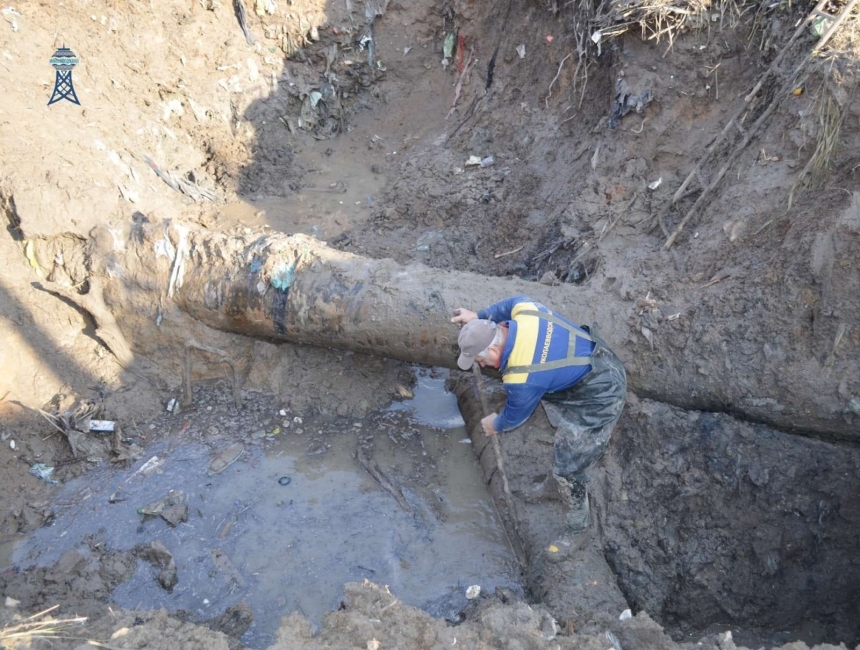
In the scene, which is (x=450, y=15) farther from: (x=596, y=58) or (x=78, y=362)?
(x=78, y=362)

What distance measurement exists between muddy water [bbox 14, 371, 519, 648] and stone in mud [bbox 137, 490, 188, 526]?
0.05 metres

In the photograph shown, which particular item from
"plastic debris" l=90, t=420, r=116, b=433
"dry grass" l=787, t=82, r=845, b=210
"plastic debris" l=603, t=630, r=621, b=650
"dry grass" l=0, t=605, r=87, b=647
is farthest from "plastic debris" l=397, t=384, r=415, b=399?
"dry grass" l=787, t=82, r=845, b=210

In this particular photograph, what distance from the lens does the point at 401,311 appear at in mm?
4184

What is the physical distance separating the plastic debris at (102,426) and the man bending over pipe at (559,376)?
9.23ft

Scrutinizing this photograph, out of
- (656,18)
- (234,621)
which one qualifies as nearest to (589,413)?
(234,621)

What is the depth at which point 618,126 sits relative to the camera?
5051mm

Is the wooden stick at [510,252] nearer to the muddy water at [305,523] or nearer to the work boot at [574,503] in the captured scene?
the muddy water at [305,523]

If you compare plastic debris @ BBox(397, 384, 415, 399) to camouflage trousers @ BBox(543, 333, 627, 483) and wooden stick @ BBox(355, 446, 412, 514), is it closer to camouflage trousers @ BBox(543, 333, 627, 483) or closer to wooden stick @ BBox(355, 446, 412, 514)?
wooden stick @ BBox(355, 446, 412, 514)

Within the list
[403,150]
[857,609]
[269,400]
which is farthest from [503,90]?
[857,609]

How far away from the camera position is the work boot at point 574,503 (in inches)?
141

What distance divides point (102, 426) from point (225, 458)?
0.97 meters

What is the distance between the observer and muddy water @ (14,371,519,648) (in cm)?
359

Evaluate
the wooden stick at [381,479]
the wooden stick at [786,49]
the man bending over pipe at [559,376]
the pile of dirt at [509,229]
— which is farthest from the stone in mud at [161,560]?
the wooden stick at [786,49]

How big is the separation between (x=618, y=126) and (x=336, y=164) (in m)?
3.67
